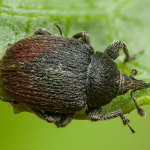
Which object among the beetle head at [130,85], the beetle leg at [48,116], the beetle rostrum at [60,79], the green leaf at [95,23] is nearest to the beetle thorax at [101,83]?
the beetle rostrum at [60,79]

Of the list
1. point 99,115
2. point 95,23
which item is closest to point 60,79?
point 99,115

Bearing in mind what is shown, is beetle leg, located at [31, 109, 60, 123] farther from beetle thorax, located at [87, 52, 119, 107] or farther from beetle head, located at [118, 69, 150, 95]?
beetle head, located at [118, 69, 150, 95]

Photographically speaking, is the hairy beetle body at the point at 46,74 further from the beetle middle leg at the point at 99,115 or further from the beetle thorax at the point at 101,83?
the beetle middle leg at the point at 99,115

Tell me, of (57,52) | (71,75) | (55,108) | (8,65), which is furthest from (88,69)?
(8,65)

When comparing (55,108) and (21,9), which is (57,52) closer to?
(55,108)

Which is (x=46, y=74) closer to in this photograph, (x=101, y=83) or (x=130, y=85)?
(x=101, y=83)

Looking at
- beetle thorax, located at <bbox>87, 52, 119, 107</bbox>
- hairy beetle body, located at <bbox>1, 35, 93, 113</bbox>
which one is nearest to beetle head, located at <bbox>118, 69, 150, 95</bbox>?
beetle thorax, located at <bbox>87, 52, 119, 107</bbox>

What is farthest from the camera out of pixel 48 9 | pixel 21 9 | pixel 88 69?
pixel 48 9
